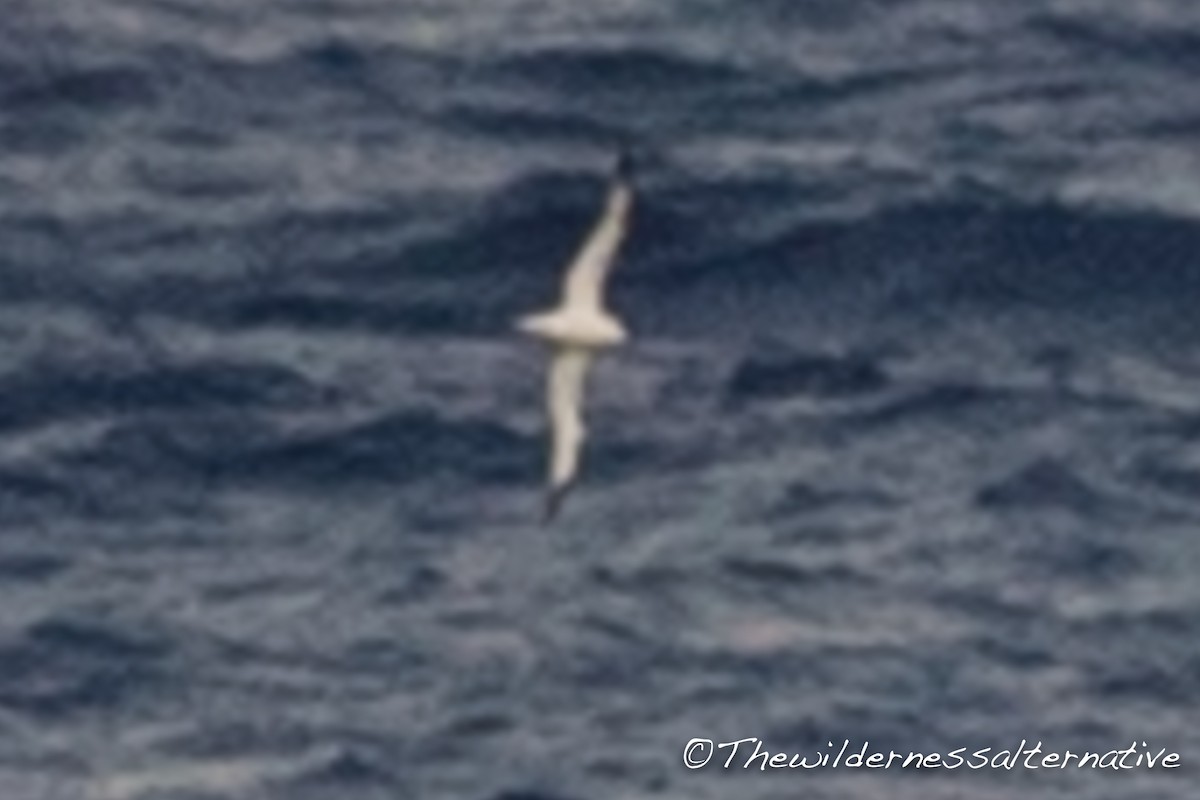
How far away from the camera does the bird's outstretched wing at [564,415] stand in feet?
81.7

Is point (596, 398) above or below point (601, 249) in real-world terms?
below

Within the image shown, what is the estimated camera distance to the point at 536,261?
26500 millimetres

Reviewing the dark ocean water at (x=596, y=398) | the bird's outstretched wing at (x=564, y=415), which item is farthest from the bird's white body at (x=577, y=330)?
the dark ocean water at (x=596, y=398)

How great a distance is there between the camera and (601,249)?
85.9ft

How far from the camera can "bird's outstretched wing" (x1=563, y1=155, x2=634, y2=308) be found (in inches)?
1027

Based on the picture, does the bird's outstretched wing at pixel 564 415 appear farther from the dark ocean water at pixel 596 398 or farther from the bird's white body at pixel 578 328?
the dark ocean water at pixel 596 398

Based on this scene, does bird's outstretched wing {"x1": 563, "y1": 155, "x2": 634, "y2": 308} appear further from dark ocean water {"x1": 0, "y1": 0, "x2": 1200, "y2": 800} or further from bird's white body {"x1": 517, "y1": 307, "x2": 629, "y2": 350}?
dark ocean water {"x1": 0, "y1": 0, "x2": 1200, "y2": 800}

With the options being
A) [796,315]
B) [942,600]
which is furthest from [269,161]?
[942,600]

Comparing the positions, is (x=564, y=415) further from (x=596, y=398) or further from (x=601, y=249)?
(x=601, y=249)

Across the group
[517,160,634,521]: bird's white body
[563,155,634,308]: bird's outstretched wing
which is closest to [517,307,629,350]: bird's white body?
[517,160,634,521]: bird's white body

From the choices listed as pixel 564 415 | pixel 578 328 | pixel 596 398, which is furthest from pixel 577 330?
pixel 564 415

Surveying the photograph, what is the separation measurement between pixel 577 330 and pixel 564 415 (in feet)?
2.01

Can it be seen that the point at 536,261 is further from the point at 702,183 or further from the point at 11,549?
the point at 11,549

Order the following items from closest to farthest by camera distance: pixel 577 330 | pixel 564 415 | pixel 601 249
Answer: pixel 564 415 < pixel 577 330 < pixel 601 249
